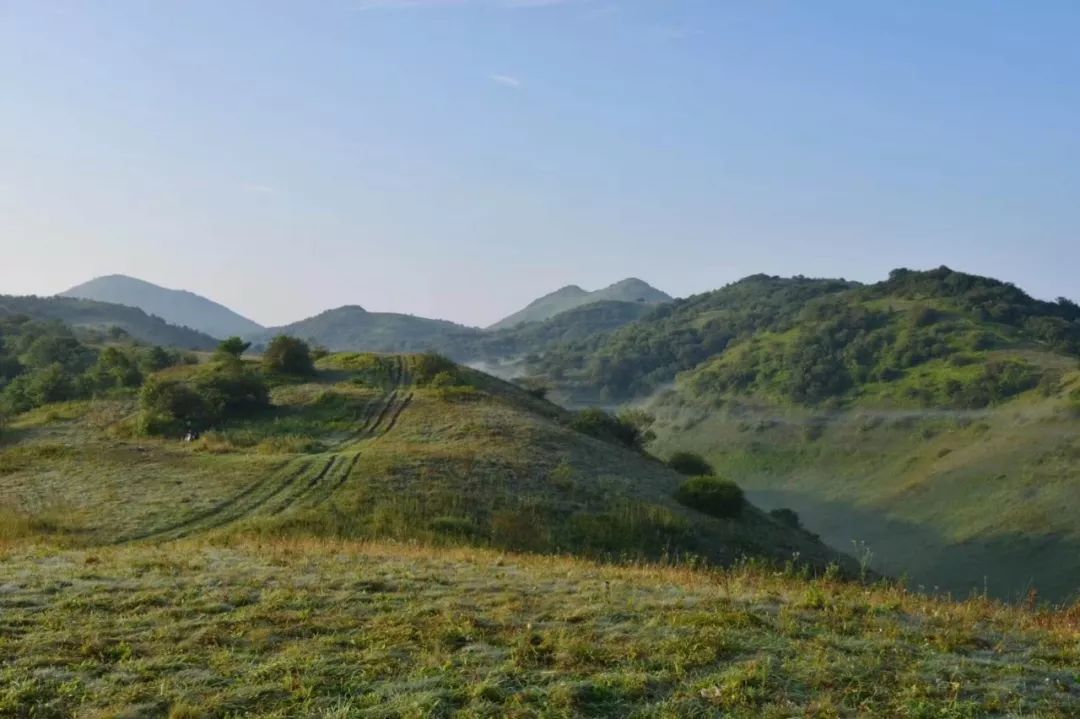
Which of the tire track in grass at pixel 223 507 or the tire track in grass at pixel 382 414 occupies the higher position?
the tire track in grass at pixel 382 414

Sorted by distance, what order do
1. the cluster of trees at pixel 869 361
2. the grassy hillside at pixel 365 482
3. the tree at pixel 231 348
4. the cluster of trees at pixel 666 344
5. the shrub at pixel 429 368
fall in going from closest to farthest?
the grassy hillside at pixel 365 482 < the shrub at pixel 429 368 < the tree at pixel 231 348 < the cluster of trees at pixel 869 361 < the cluster of trees at pixel 666 344

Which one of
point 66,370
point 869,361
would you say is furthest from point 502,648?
point 869,361

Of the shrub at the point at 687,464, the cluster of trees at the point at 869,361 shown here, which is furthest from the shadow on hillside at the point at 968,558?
the cluster of trees at the point at 869,361

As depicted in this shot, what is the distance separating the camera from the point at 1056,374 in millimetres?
71438

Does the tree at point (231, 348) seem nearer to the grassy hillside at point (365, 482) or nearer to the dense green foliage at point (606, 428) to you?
the grassy hillside at point (365, 482)

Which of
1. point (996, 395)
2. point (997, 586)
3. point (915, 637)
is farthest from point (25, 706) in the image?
point (996, 395)

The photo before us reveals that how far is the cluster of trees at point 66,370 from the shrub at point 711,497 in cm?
2979

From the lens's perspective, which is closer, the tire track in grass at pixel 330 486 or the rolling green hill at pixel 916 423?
the tire track in grass at pixel 330 486

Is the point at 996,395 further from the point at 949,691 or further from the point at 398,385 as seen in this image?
the point at 949,691

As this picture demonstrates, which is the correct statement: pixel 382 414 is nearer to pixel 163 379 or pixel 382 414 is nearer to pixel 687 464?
pixel 163 379

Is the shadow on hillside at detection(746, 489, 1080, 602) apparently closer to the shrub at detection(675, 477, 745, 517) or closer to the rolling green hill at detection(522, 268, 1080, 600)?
the rolling green hill at detection(522, 268, 1080, 600)

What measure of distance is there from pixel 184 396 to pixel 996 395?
64982 millimetres

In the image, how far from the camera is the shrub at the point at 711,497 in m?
31.4

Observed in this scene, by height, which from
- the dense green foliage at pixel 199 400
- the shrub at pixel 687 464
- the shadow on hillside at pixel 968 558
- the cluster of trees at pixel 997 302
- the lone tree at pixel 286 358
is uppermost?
the cluster of trees at pixel 997 302
